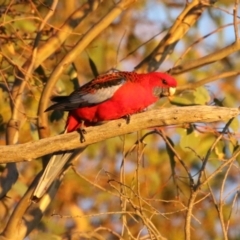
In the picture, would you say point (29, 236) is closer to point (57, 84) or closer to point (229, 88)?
point (57, 84)

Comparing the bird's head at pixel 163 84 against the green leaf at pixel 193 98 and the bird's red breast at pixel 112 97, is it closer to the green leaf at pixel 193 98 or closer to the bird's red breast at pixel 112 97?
the bird's red breast at pixel 112 97

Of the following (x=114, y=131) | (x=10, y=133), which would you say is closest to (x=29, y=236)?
(x=10, y=133)

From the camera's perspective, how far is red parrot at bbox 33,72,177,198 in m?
3.87

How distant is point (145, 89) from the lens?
3.92 m

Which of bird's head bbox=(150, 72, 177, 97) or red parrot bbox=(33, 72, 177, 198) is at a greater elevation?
bird's head bbox=(150, 72, 177, 97)

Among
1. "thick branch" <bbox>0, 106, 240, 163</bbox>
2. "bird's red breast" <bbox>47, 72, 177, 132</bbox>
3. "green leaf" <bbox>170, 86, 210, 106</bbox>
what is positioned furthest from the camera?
"green leaf" <bbox>170, 86, 210, 106</bbox>

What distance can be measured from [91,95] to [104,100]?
0.27 ft

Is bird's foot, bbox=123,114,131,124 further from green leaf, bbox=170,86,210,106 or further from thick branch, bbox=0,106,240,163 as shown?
green leaf, bbox=170,86,210,106

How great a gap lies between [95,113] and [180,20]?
0.99m

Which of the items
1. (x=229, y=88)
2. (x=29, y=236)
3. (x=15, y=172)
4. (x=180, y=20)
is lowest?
(x=29, y=236)

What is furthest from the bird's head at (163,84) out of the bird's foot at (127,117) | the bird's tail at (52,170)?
the bird's tail at (52,170)

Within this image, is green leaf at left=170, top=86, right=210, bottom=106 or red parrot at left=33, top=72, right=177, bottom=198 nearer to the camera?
red parrot at left=33, top=72, right=177, bottom=198

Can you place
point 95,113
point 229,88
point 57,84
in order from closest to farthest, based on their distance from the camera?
1. point 95,113
2. point 57,84
3. point 229,88

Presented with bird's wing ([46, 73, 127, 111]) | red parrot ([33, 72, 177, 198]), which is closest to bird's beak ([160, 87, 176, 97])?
red parrot ([33, 72, 177, 198])
